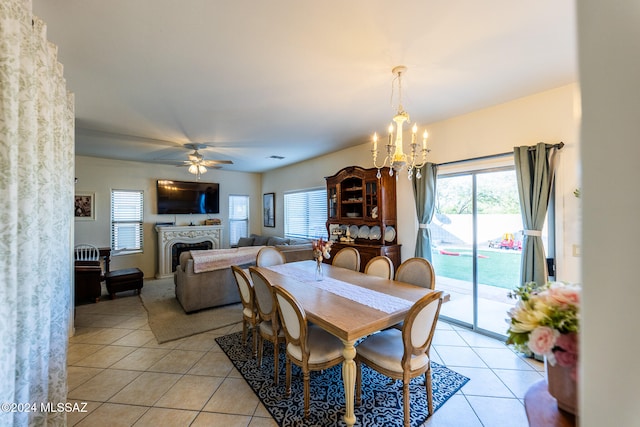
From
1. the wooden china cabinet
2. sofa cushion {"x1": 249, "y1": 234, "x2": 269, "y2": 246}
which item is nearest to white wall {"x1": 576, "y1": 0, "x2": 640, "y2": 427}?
the wooden china cabinet

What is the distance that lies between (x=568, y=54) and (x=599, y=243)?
242 cm

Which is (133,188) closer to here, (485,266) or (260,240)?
(260,240)

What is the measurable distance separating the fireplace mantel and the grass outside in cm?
520

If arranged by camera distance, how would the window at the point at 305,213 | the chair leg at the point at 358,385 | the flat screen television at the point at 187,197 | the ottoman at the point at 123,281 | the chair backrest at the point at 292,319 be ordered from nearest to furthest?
the chair backrest at the point at 292,319, the chair leg at the point at 358,385, the ottoman at the point at 123,281, the window at the point at 305,213, the flat screen television at the point at 187,197

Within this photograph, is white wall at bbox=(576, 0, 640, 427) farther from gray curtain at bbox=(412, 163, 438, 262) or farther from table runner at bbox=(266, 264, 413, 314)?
gray curtain at bbox=(412, 163, 438, 262)

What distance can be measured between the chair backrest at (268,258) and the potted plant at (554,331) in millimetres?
2951

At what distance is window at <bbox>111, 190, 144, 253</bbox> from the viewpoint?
18.2ft

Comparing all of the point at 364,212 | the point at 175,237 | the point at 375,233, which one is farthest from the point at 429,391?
the point at 175,237

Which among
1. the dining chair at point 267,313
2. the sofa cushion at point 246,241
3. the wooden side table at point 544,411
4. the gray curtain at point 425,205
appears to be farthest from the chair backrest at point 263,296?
the sofa cushion at point 246,241

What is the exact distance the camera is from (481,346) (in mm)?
2807

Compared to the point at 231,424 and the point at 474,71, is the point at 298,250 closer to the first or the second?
the point at 231,424

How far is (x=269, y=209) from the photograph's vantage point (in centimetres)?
720

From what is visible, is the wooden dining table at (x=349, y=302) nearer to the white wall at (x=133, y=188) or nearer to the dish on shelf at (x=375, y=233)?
the dish on shelf at (x=375, y=233)

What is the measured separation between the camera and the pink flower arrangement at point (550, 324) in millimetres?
710
